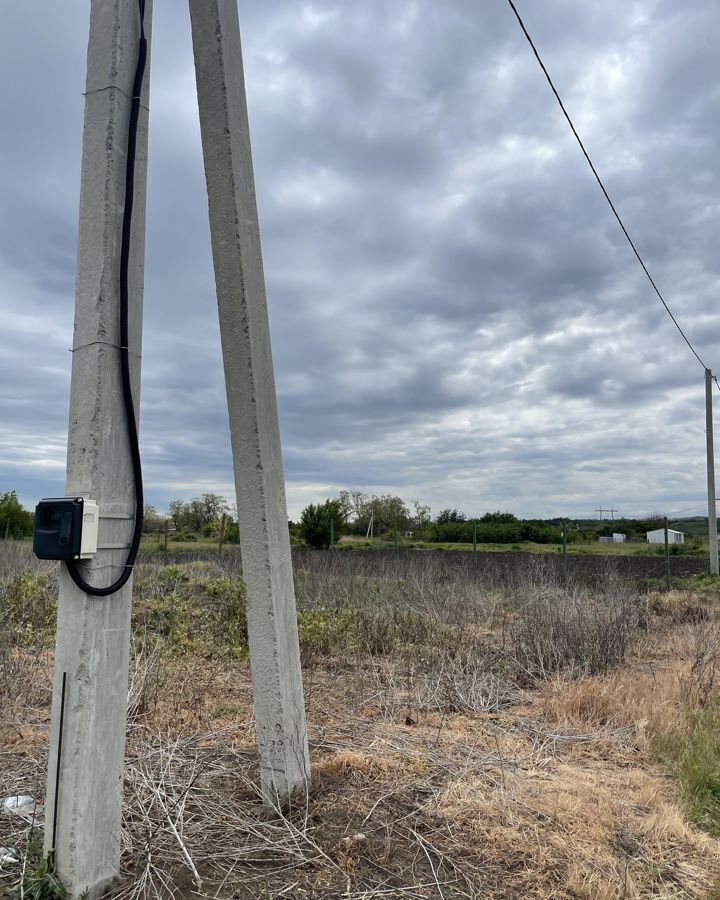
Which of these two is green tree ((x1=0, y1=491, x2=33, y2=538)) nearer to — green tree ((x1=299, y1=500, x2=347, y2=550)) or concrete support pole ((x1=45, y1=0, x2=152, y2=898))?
green tree ((x1=299, y1=500, x2=347, y2=550))

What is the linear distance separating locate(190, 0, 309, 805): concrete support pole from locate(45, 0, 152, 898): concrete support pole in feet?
1.59

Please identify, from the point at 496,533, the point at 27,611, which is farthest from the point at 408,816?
the point at 496,533

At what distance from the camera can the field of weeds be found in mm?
2691

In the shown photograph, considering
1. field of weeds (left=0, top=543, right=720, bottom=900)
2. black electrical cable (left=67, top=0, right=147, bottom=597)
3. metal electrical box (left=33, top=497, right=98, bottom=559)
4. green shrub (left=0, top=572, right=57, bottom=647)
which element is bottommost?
field of weeds (left=0, top=543, right=720, bottom=900)

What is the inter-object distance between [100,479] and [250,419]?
2.76 feet

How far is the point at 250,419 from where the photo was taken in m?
3.15

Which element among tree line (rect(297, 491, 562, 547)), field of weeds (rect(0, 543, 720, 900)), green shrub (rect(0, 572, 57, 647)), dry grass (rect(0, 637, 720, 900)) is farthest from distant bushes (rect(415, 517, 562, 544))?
dry grass (rect(0, 637, 720, 900))

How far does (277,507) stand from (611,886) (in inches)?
77.7

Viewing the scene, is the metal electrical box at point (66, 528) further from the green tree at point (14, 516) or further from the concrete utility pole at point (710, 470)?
the green tree at point (14, 516)

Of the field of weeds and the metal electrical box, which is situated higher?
the metal electrical box

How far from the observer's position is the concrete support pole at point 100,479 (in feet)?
7.72

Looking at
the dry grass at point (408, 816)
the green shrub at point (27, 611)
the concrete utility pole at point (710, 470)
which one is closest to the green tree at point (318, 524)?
the concrete utility pole at point (710, 470)

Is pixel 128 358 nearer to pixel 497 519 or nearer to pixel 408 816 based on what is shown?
pixel 408 816

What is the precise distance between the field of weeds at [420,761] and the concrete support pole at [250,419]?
358 millimetres
